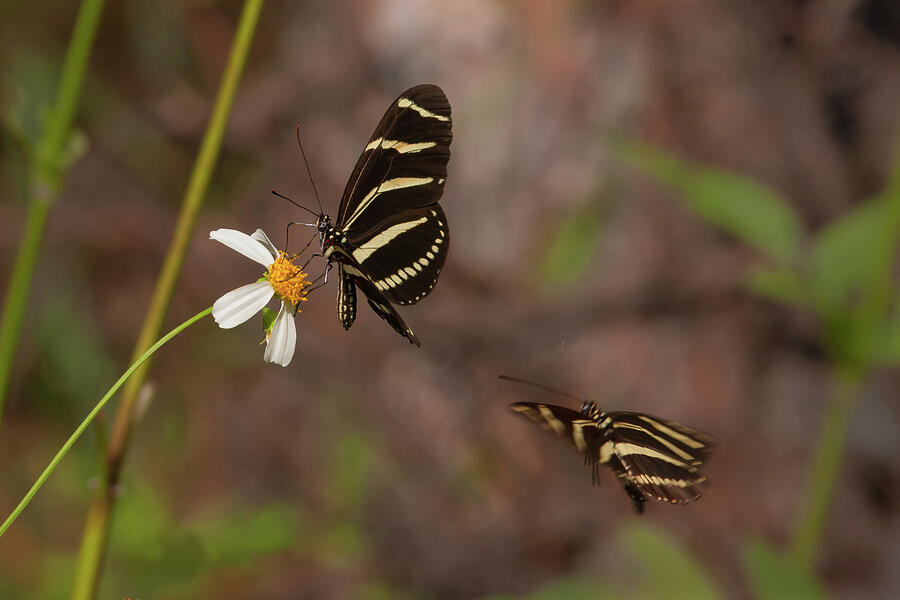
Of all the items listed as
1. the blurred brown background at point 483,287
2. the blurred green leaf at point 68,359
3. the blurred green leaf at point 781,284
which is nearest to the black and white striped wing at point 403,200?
the blurred green leaf at point 781,284

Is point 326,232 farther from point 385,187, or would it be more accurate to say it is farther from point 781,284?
point 781,284

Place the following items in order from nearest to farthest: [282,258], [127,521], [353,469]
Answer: [282,258] → [127,521] → [353,469]

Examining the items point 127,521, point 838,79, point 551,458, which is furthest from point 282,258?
point 838,79

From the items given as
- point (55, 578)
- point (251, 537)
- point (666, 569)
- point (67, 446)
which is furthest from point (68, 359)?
point (67, 446)

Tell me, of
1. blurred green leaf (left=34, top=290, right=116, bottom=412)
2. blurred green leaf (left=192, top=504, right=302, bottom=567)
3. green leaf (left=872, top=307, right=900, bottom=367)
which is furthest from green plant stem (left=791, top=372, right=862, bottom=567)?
blurred green leaf (left=34, top=290, right=116, bottom=412)

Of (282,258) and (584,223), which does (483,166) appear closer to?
(584,223)

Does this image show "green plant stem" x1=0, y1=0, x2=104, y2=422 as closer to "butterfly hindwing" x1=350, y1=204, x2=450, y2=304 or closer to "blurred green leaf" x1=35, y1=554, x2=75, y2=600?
"butterfly hindwing" x1=350, y1=204, x2=450, y2=304
